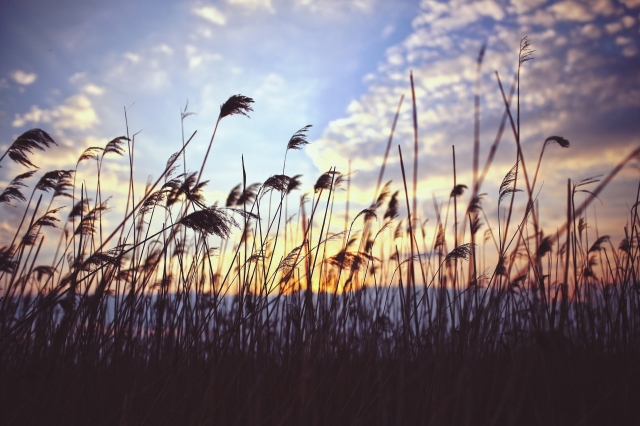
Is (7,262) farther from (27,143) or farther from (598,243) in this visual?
(598,243)

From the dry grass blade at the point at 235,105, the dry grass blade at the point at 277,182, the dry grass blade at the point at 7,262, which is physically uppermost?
the dry grass blade at the point at 235,105

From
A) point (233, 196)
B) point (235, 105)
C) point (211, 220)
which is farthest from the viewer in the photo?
point (233, 196)

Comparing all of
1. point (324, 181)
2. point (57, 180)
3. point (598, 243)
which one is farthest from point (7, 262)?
point (598, 243)

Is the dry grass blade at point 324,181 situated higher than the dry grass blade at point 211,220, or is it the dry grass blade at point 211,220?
the dry grass blade at point 324,181

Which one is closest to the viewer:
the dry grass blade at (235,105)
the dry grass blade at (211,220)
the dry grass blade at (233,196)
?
the dry grass blade at (211,220)

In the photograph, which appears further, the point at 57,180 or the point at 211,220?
the point at 57,180

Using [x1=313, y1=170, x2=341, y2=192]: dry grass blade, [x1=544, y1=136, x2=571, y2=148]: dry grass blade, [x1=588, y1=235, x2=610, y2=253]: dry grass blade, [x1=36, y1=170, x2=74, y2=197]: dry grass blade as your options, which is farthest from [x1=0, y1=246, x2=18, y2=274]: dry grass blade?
[x1=588, y1=235, x2=610, y2=253]: dry grass blade

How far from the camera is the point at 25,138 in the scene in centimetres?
285

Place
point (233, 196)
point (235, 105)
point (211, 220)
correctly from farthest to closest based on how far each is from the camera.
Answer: point (233, 196)
point (235, 105)
point (211, 220)

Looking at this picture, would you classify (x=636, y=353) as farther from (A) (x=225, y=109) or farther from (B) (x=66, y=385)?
(B) (x=66, y=385)

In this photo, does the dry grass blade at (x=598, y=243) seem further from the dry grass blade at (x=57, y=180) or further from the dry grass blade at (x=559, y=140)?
the dry grass blade at (x=57, y=180)

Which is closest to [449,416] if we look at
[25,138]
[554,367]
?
[554,367]

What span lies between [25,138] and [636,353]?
561cm

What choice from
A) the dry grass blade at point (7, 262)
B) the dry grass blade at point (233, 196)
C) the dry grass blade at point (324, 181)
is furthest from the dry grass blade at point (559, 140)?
the dry grass blade at point (7, 262)
